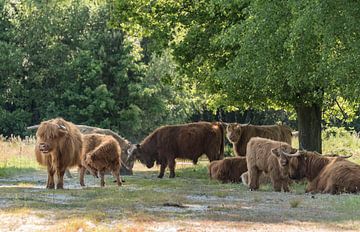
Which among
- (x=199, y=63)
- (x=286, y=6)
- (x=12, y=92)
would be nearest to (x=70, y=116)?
(x=12, y=92)

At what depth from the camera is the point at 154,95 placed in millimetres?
50875

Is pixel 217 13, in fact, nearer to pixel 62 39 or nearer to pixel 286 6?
pixel 286 6

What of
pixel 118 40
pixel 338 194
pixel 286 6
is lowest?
pixel 338 194

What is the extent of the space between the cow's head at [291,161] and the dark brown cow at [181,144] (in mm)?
7115

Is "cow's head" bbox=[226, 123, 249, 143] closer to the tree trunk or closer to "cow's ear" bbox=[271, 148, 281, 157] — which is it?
the tree trunk

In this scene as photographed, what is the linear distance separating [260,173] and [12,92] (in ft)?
106

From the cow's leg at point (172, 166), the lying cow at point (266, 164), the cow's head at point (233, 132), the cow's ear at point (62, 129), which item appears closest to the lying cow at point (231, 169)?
the lying cow at point (266, 164)

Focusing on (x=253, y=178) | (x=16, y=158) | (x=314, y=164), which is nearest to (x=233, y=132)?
(x=16, y=158)

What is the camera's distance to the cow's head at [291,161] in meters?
18.0

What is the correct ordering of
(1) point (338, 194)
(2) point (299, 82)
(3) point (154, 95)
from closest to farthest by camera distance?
1. (1) point (338, 194)
2. (2) point (299, 82)
3. (3) point (154, 95)

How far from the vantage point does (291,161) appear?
60.2ft

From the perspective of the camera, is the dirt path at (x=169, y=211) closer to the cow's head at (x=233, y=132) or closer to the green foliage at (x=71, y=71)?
the cow's head at (x=233, y=132)

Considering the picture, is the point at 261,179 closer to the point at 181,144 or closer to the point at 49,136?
the point at 181,144

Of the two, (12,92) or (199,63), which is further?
(12,92)
